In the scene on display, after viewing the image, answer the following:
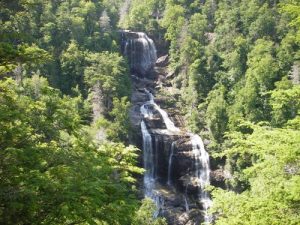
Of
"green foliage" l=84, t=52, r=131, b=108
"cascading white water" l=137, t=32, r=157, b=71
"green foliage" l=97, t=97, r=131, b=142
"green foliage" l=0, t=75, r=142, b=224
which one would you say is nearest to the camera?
"green foliage" l=0, t=75, r=142, b=224

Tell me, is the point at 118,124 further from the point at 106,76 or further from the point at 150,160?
the point at 106,76

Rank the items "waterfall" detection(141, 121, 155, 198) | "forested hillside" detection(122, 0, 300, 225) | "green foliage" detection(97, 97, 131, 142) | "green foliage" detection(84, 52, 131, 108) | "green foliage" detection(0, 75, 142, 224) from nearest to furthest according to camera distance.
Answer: "green foliage" detection(0, 75, 142, 224), "green foliage" detection(97, 97, 131, 142), "waterfall" detection(141, 121, 155, 198), "forested hillside" detection(122, 0, 300, 225), "green foliage" detection(84, 52, 131, 108)

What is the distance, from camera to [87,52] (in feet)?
181

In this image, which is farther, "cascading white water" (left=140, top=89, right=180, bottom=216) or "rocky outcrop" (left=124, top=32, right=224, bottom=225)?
"cascading white water" (left=140, top=89, right=180, bottom=216)

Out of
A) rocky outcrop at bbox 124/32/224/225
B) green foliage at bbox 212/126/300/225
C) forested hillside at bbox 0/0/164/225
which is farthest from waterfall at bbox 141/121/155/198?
green foliage at bbox 212/126/300/225

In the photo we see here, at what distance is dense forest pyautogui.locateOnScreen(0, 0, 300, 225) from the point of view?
8250mm

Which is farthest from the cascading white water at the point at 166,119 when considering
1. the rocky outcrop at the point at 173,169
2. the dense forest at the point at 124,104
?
the dense forest at the point at 124,104

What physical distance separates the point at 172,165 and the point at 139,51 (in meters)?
29.0

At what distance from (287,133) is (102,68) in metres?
44.5

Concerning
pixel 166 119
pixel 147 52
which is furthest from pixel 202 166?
pixel 147 52

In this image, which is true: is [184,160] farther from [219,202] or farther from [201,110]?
[219,202]

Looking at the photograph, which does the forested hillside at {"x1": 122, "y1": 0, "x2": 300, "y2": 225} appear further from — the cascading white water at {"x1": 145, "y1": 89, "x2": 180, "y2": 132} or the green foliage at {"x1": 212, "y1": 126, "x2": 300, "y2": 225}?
the green foliage at {"x1": 212, "y1": 126, "x2": 300, "y2": 225}

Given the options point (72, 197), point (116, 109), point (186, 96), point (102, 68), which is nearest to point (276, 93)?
point (72, 197)

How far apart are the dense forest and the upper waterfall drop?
7.07ft
